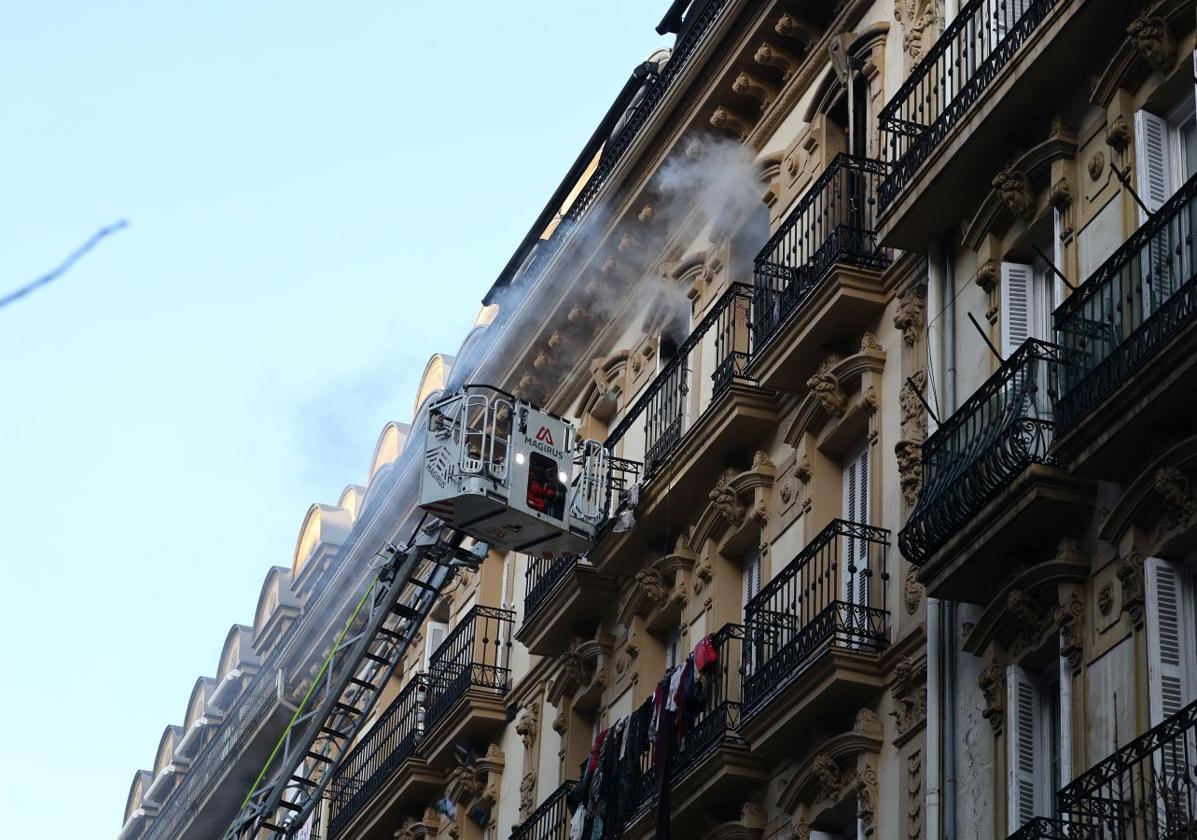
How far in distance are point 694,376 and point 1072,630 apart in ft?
32.6

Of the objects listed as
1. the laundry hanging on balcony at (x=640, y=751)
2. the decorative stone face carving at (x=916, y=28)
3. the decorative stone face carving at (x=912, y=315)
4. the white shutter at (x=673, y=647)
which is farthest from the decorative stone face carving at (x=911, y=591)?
the white shutter at (x=673, y=647)

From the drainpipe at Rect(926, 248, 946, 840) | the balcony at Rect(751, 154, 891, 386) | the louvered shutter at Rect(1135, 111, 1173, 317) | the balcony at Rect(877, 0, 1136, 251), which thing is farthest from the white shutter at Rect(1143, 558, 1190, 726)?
the balcony at Rect(751, 154, 891, 386)

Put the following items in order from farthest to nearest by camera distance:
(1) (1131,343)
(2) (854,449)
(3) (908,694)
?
1. (2) (854,449)
2. (3) (908,694)
3. (1) (1131,343)

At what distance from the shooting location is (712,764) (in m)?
21.1

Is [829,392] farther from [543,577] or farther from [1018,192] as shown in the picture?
[543,577]

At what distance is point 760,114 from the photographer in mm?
26641

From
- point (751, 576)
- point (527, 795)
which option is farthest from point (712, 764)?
point (527, 795)

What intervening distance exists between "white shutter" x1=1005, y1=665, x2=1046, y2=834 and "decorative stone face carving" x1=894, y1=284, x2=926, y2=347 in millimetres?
4202

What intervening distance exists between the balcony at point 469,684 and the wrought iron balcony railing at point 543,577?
1.22m

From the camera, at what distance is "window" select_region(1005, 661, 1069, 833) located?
16.7 metres

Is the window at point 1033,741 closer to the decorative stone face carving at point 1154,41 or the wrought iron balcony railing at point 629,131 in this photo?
the decorative stone face carving at point 1154,41

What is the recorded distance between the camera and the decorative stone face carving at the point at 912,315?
2073cm

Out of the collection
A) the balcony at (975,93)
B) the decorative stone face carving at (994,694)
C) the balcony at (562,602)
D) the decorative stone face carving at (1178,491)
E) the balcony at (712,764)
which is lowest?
the decorative stone face carving at (994,694)

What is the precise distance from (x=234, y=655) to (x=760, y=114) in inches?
1104
